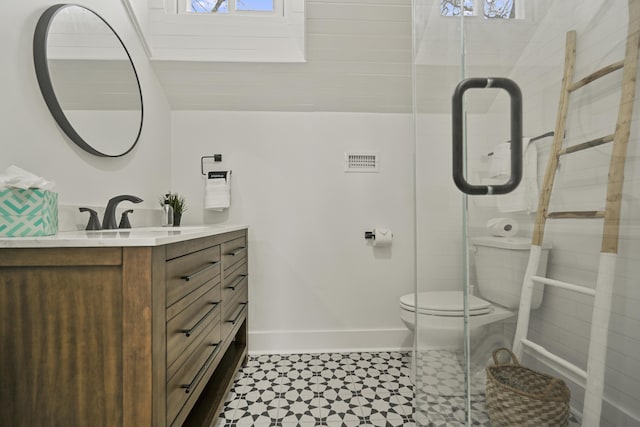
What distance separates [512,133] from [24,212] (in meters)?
1.26

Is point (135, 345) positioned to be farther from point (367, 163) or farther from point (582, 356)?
point (367, 163)

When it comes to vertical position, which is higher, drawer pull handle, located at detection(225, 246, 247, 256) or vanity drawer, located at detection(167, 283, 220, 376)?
drawer pull handle, located at detection(225, 246, 247, 256)

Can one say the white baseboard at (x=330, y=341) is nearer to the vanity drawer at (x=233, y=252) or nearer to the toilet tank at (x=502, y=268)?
the vanity drawer at (x=233, y=252)

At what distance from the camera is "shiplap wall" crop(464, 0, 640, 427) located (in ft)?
2.23

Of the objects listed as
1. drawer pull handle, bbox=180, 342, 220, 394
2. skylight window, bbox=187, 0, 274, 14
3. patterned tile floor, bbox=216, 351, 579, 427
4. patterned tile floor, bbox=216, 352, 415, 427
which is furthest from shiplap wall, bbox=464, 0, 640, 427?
skylight window, bbox=187, 0, 274, 14

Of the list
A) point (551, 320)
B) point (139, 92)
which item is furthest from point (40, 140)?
point (551, 320)

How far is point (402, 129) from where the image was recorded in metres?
2.27

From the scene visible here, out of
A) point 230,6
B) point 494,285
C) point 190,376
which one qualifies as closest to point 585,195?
point 494,285

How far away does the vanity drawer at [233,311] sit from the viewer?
4.72 ft

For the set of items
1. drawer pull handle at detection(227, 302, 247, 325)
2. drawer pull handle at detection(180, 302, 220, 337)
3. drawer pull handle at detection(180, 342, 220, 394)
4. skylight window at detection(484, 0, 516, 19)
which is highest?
skylight window at detection(484, 0, 516, 19)

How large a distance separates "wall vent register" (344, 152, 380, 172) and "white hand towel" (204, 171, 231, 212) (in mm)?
862

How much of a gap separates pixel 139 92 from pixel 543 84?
5.86 feet

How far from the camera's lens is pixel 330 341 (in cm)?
222

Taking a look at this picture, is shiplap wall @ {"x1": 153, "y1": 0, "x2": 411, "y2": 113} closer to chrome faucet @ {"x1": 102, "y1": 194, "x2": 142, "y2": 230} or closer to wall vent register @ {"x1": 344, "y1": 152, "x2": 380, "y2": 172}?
wall vent register @ {"x1": 344, "y1": 152, "x2": 380, "y2": 172}
